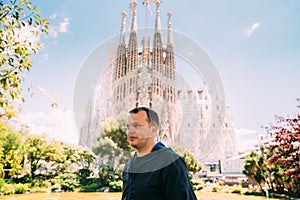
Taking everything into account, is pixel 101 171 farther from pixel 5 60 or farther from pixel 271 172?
pixel 5 60

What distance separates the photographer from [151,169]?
28.8 inches

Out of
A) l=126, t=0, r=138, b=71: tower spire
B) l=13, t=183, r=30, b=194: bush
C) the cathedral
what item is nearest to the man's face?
the cathedral

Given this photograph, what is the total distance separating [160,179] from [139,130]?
19 cm

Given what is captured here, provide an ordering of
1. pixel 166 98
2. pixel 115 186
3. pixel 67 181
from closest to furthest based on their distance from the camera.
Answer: pixel 166 98, pixel 115 186, pixel 67 181

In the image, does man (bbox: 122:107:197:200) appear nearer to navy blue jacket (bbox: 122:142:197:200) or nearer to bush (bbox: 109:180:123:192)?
navy blue jacket (bbox: 122:142:197:200)

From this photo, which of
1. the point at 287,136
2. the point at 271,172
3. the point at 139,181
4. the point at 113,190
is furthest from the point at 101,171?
the point at 139,181

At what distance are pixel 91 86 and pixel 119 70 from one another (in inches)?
15.4

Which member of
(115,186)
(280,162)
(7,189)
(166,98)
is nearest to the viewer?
(166,98)

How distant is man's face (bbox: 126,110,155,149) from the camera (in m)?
0.79

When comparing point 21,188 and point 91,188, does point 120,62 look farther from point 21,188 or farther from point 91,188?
point 91,188

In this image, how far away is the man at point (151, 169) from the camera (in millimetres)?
676

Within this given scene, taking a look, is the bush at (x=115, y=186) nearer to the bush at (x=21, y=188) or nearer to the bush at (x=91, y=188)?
the bush at (x=91, y=188)

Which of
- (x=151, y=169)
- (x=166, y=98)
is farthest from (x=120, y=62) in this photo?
(x=151, y=169)

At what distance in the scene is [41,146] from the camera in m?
10.5
